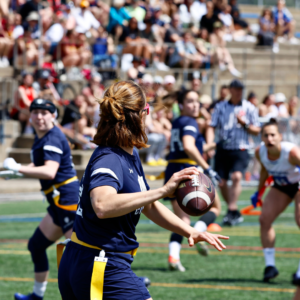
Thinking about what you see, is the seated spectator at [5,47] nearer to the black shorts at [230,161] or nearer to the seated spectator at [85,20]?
the seated spectator at [85,20]

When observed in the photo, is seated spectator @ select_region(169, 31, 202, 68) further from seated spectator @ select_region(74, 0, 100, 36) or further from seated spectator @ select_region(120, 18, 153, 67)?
seated spectator @ select_region(74, 0, 100, 36)

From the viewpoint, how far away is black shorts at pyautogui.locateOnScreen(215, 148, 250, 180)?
10992 mm

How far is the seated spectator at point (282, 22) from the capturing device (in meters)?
23.9

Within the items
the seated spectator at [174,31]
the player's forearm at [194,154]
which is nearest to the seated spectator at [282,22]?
the seated spectator at [174,31]

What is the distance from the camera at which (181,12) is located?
22.0 m

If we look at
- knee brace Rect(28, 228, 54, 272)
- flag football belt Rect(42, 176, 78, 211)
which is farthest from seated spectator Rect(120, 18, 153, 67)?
knee brace Rect(28, 228, 54, 272)

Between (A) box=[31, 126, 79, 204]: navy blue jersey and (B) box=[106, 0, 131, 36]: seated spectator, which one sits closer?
(A) box=[31, 126, 79, 204]: navy blue jersey

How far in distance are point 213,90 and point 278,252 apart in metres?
11.0

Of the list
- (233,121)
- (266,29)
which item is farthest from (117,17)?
(233,121)

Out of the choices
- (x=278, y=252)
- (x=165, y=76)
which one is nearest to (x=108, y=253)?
(x=278, y=252)

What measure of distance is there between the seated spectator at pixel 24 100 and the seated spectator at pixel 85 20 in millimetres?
A: 3529

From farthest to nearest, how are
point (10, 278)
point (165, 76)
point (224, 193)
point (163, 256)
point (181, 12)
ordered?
point (181, 12) < point (165, 76) < point (224, 193) < point (163, 256) < point (10, 278)

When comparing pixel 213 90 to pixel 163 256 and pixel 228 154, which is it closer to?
pixel 228 154

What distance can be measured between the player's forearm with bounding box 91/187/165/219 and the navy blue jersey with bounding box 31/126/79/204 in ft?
7.78
